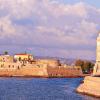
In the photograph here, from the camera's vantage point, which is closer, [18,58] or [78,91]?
[78,91]

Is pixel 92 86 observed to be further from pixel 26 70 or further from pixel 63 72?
pixel 63 72

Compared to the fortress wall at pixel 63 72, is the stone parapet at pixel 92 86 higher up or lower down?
lower down

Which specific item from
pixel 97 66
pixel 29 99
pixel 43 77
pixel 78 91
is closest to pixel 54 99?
pixel 29 99

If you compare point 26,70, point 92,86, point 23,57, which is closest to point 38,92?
point 92,86

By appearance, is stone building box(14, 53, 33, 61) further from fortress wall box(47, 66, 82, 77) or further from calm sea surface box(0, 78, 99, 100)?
calm sea surface box(0, 78, 99, 100)

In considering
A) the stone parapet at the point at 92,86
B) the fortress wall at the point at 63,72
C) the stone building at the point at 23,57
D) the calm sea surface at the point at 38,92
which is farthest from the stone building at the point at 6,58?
the stone parapet at the point at 92,86

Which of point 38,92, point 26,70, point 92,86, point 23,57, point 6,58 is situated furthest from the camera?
point 23,57

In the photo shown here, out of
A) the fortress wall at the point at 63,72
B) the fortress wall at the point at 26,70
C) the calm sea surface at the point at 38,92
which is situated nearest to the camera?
the calm sea surface at the point at 38,92

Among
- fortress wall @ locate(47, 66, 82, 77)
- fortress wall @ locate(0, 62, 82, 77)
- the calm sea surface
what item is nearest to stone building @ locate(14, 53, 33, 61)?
fortress wall @ locate(47, 66, 82, 77)

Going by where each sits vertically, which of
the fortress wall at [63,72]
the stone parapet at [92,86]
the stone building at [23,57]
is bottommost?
the stone parapet at [92,86]

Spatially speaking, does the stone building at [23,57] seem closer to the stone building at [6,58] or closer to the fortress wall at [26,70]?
the stone building at [6,58]

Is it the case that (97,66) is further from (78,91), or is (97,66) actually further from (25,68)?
(25,68)

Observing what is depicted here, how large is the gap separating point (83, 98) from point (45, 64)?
62155mm

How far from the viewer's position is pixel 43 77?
4665 inches
